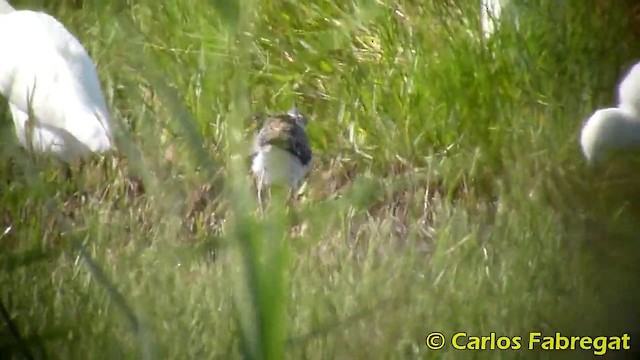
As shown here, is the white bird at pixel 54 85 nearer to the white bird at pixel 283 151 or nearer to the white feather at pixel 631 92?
the white bird at pixel 283 151

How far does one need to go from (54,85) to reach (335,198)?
1.29 meters

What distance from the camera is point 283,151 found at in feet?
9.91

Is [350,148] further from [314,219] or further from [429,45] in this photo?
[314,219]

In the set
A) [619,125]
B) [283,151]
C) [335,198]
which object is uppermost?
[619,125]

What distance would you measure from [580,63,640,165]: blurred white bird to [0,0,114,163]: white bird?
49.3 inches

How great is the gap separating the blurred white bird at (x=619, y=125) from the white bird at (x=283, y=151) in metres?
0.72

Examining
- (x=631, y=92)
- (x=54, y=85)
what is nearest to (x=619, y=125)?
(x=631, y=92)

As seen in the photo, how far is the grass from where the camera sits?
1.61 m

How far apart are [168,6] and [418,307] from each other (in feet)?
5.90

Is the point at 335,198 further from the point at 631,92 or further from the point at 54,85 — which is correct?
the point at 54,85

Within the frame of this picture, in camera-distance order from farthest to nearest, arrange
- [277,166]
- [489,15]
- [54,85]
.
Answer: [54,85] → [489,15] → [277,166]

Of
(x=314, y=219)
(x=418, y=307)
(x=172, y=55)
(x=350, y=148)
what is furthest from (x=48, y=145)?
(x=314, y=219)

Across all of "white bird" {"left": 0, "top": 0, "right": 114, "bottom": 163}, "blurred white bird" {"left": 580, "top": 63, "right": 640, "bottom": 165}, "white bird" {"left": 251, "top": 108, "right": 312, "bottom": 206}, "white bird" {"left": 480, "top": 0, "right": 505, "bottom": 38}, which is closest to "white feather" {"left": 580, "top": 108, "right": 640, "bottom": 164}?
"blurred white bird" {"left": 580, "top": 63, "right": 640, "bottom": 165}

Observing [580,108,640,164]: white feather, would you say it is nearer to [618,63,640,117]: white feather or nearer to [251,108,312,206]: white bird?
[618,63,640,117]: white feather
